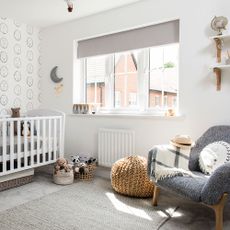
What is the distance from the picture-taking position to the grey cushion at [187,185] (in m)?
1.72

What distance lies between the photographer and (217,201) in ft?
5.39

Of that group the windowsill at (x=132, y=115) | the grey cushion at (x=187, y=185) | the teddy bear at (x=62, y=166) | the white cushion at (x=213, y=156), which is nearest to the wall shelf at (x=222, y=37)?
the windowsill at (x=132, y=115)

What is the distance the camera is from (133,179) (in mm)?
2416

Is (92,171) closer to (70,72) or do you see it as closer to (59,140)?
(59,140)

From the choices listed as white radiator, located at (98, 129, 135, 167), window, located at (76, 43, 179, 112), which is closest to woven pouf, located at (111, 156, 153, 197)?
white radiator, located at (98, 129, 135, 167)

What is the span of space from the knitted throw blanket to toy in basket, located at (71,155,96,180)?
108cm

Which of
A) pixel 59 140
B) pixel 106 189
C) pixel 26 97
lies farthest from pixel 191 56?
pixel 26 97

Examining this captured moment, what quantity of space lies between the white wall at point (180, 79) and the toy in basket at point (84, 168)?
0.24m

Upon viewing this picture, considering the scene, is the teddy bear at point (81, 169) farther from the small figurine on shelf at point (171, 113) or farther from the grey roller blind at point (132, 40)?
the grey roller blind at point (132, 40)

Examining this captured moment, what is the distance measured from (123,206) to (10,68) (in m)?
2.45

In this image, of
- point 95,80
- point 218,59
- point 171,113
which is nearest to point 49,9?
point 95,80

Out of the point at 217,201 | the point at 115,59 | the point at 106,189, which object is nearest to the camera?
the point at 217,201

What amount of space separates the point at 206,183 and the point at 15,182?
2.08 metres

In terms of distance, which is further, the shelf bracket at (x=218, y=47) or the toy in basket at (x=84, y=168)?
the toy in basket at (x=84, y=168)
